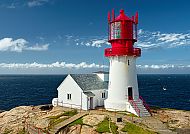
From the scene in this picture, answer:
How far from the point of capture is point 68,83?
38.2m

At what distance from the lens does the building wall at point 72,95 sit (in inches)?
1421

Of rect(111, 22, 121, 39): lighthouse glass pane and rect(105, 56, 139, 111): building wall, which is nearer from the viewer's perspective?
rect(111, 22, 121, 39): lighthouse glass pane

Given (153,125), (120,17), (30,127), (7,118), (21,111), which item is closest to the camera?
(153,125)

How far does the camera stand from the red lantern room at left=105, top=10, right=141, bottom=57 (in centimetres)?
3269

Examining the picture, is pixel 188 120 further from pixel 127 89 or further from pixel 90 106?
pixel 90 106

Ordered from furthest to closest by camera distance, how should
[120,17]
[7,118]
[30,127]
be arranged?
[7,118]
[120,17]
[30,127]

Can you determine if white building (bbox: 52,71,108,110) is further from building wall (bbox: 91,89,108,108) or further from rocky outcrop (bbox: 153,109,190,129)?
rocky outcrop (bbox: 153,109,190,129)

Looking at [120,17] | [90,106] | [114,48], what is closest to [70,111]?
[90,106]

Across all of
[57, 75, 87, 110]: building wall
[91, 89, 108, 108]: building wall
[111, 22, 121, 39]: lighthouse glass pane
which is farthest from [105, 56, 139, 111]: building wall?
[57, 75, 87, 110]: building wall

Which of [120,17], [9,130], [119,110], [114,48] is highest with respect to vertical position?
[120,17]

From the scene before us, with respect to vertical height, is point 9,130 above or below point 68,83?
below

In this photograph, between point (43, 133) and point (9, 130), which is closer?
point (43, 133)

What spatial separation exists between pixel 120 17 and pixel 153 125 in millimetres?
14771

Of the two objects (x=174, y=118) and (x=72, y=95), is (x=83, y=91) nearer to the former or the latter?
(x=72, y=95)
